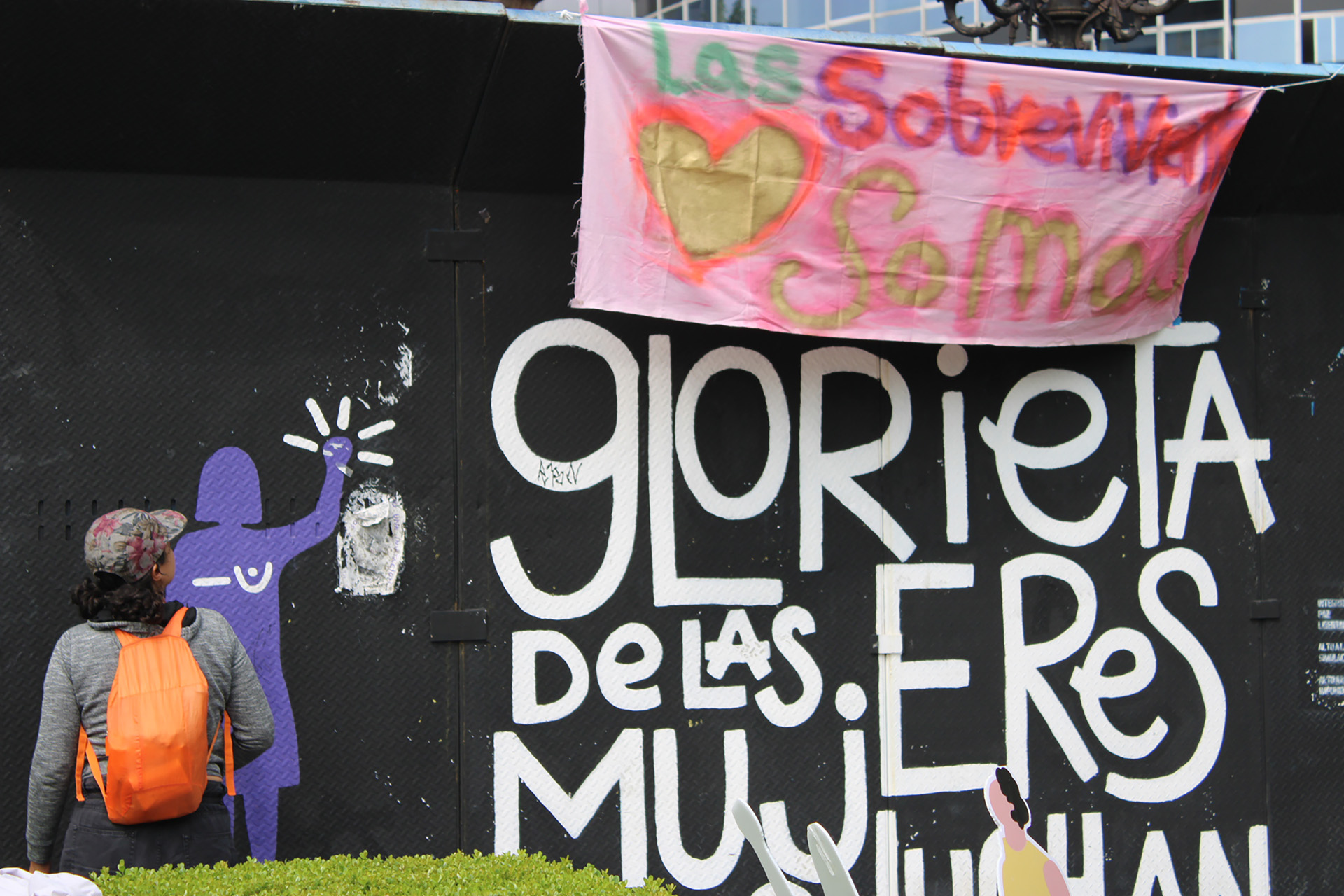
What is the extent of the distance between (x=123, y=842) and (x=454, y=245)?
2008 mm

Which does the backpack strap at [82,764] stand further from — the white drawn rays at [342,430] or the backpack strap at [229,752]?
the white drawn rays at [342,430]

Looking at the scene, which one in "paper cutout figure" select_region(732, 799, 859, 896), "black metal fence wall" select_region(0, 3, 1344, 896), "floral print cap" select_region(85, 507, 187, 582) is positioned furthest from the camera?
"black metal fence wall" select_region(0, 3, 1344, 896)

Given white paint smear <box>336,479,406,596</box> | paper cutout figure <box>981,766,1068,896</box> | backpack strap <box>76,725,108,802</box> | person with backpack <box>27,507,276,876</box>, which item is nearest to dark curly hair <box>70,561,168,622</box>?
person with backpack <box>27,507,276,876</box>

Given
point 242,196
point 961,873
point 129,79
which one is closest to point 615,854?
point 961,873

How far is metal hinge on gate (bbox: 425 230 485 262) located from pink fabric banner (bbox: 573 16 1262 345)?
426mm

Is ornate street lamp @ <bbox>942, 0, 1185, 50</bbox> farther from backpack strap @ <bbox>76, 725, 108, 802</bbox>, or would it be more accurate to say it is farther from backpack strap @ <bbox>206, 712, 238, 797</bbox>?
backpack strap @ <bbox>76, 725, 108, 802</bbox>

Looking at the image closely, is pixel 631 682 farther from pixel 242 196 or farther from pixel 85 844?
pixel 242 196

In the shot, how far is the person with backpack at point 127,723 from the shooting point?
3008 millimetres

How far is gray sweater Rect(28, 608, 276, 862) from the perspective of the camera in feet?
10.1

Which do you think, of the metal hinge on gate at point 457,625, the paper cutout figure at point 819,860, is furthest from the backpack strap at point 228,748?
the paper cutout figure at point 819,860

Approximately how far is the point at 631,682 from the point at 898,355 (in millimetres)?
1482

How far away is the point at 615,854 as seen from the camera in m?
4.04

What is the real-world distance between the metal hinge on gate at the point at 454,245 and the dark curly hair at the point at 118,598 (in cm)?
141

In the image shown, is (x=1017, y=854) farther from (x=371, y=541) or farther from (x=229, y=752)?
(x=371, y=541)
